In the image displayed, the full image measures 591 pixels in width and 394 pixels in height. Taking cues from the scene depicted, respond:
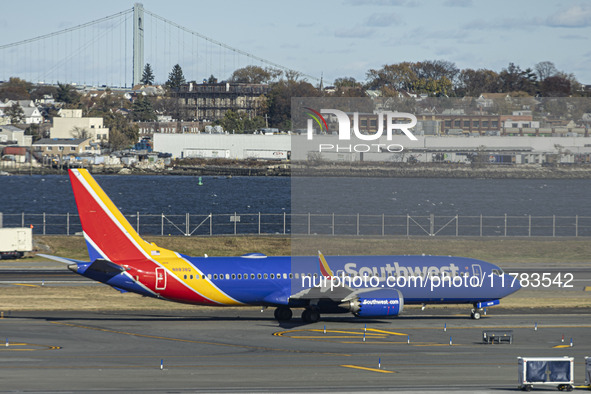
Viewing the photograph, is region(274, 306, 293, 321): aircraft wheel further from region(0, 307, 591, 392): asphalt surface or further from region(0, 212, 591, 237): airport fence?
region(0, 212, 591, 237): airport fence

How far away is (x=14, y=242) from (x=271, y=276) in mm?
40079

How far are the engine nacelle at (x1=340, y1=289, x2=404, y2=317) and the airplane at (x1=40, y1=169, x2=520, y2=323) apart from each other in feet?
0.18

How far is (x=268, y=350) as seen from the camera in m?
43.1

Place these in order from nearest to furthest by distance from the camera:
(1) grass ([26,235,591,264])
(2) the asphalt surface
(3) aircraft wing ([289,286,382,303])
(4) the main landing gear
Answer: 1. (2) the asphalt surface
2. (3) aircraft wing ([289,286,382,303])
3. (4) the main landing gear
4. (1) grass ([26,235,591,264])

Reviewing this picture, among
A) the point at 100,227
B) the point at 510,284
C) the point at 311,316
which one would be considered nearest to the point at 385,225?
the point at 510,284

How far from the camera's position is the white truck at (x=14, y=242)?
3226 inches

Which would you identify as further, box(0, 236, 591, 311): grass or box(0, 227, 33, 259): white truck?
box(0, 227, 33, 259): white truck

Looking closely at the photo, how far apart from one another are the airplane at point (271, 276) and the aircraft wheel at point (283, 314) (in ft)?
0.19

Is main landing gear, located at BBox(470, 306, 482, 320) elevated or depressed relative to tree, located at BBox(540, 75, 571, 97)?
depressed

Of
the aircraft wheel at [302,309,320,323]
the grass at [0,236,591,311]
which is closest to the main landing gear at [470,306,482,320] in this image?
the grass at [0,236,591,311]

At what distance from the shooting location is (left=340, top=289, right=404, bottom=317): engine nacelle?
162ft

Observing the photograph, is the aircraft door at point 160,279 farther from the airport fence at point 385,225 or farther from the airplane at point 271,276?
the airport fence at point 385,225

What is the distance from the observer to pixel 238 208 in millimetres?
159375

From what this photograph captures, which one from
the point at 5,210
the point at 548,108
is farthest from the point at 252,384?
the point at 5,210
